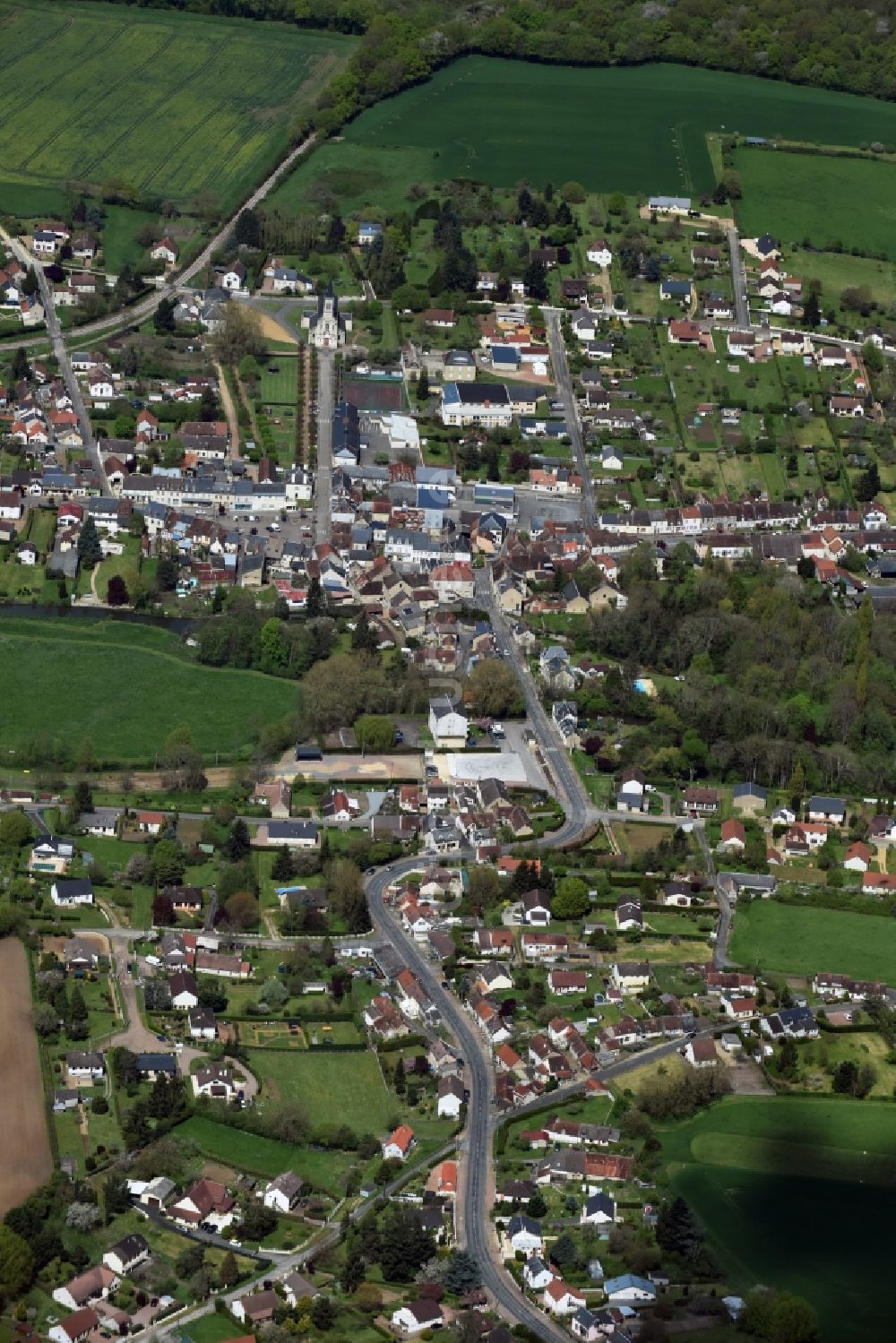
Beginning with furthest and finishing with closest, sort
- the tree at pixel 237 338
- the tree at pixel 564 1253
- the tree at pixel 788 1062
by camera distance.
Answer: the tree at pixel 237 338 → the tree at pixel 788 1062 → the tree at pixel 564 1253

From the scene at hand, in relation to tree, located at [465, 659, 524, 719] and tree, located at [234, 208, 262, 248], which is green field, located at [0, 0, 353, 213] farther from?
tree, located at [465, 659, 524, 719]

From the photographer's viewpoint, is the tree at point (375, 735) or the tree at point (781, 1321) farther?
the tree at point (375, 735)

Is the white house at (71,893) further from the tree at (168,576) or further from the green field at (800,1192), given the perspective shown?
the tree at (168,576)

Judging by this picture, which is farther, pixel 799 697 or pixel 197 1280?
pixel 799 697

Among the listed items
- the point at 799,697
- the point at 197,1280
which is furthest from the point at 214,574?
the point at 197,1280

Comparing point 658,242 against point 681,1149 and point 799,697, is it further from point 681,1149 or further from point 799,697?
point 681,1149

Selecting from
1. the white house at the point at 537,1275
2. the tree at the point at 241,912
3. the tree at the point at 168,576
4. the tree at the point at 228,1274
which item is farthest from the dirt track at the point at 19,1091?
the tree at the point at 168,576

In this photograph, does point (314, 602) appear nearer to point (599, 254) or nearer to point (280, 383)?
point (280, 383)
